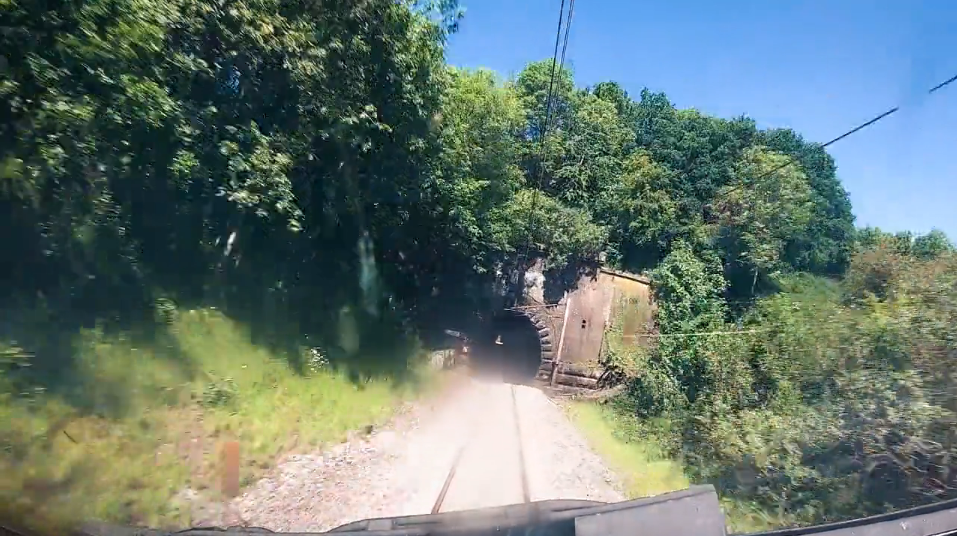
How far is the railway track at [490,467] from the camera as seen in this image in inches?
331

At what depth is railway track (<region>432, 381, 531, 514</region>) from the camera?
8414mm

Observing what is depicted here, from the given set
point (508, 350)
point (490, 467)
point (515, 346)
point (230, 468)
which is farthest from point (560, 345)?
point (230, 468)

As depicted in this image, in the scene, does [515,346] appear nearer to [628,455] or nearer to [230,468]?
[628,455]

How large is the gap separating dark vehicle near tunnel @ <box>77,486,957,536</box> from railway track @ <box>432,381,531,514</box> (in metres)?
3.49

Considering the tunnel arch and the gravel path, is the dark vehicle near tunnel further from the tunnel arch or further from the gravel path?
the tunnel arch

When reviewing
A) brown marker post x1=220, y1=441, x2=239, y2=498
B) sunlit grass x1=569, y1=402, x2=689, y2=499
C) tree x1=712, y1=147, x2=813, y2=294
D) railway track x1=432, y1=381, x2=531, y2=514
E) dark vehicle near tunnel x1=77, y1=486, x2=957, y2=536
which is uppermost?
tree x1=712, y1=147, x2=813, y2=294

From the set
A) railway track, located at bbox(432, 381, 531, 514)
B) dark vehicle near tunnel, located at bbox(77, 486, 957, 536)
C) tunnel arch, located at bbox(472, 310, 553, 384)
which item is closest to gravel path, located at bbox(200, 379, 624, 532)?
railway track, located at bbox(432, 381, 531, 514)

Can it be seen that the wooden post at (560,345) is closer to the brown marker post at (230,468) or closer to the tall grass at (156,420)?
the tall grass at (156,420)

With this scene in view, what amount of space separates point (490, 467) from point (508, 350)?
10968mm

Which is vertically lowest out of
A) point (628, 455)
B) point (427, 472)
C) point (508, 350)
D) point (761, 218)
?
point (427, 472)

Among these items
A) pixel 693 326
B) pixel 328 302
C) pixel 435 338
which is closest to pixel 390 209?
pixel 328 302

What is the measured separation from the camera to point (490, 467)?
11000 mm

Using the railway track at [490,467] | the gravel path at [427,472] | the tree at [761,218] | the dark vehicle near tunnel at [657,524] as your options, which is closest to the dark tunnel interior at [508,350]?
the railway track at [490,467]

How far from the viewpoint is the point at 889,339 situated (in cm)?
869
